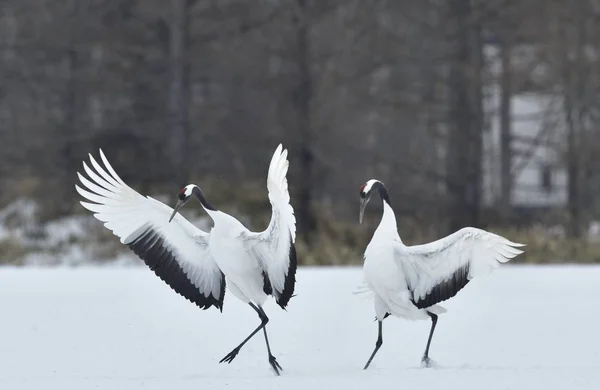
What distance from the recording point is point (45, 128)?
23016mm

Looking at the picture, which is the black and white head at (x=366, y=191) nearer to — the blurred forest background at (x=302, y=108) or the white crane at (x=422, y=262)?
the white crane at (x=422, y=262)

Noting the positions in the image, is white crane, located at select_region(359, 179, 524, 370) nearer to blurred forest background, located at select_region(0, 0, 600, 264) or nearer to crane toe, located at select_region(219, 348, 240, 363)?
crane toe, located at select_region(219, 348, 240, 363)

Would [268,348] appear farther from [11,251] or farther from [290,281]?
[11,251]

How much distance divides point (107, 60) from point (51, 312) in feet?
36.2

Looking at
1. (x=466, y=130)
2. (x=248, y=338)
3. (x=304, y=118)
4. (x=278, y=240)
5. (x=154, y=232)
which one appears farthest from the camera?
(x=466, y=130)

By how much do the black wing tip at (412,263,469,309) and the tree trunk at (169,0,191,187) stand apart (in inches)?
488

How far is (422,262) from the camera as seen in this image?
917 centimetres

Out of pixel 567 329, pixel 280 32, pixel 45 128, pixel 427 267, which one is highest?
pixel 280 32

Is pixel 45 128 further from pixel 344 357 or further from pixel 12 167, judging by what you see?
pixel 344 357

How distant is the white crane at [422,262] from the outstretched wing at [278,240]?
1.91ft

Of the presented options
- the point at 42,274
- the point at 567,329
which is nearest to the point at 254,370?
the point at 567,329

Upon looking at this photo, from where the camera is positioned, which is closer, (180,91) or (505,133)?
(180,91)

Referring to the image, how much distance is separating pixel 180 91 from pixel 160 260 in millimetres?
12139

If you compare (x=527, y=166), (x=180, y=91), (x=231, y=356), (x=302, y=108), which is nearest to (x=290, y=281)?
(x=231, y=356)
